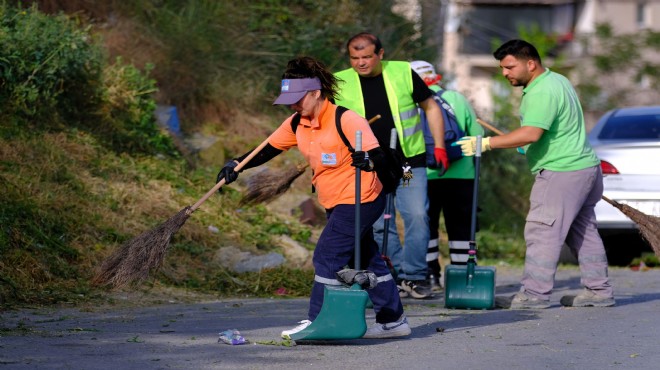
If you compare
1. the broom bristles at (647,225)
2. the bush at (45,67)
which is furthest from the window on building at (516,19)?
the broom bristles at (647,225)

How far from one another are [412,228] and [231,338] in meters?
2.76

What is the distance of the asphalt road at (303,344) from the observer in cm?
611

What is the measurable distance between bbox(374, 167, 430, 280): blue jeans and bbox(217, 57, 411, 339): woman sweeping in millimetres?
2083

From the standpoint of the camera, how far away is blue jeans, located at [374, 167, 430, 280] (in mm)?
9023

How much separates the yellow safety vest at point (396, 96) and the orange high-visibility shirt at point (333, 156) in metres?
1.85

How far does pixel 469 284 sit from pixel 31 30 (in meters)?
4.90

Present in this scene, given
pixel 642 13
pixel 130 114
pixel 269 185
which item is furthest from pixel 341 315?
pixel 642 13

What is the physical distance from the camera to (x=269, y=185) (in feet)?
28.1

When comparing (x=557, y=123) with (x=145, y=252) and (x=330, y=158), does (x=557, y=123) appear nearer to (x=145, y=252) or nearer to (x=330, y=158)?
(x=330, y=158)

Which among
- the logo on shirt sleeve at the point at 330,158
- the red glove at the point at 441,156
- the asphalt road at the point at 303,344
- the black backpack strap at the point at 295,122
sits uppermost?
the black backpack strap at the point at 295,122

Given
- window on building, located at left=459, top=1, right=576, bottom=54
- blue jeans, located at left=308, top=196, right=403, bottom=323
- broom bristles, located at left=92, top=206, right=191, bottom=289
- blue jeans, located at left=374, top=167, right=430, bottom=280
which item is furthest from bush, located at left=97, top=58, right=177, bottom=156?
window on building, located at left=459, top=1, right=576, bottom=54

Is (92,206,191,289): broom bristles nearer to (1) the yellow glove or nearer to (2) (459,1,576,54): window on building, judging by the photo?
(1) the yellow glove

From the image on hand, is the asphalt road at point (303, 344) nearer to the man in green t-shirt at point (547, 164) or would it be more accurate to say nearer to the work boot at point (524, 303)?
the work boot at point (524, 303)

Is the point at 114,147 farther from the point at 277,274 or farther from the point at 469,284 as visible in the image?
the point at 469,284
